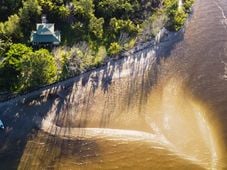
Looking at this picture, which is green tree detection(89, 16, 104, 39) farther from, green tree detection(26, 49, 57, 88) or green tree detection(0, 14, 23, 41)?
green tree detection(0, 14, 23, 41)

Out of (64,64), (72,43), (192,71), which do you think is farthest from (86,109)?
(192,71)

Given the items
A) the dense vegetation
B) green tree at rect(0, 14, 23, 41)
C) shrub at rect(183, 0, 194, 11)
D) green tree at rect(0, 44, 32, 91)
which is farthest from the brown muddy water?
green tree at rect(0, 14, 23, 41)

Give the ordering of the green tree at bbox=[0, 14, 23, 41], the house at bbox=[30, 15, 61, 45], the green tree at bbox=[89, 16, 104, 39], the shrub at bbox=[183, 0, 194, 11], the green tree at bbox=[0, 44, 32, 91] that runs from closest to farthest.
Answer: the green tree at bbox=[0, 44, 32, 91] → the house at bbox=[30, 15, 61, 45] → the green tree at bbox=[0, 14, 23, 41] → the green tree at bbox=[89, 16, 104, 39] → the shrub at bbox=[183, 0, 194, 11]

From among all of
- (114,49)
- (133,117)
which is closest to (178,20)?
(114,49)

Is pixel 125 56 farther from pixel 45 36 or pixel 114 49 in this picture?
pixel 45 36

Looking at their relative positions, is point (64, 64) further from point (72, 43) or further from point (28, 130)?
point (28, 130)

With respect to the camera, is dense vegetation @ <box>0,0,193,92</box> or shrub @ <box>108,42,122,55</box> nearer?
dense vegetation @ <box>0,0,193,92</box>

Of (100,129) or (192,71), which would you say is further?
(192,71)
